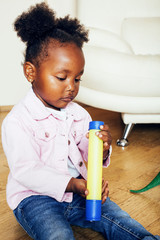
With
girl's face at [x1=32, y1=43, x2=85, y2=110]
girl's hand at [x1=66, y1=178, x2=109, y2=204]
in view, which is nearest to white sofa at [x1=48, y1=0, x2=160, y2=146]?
girl's face at [x1=32, y1=43, x2=85, y2=110]

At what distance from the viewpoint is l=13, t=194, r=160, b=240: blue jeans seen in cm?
71

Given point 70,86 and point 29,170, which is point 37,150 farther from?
point 70,86

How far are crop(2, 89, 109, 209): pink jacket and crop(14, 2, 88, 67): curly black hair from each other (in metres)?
0.12

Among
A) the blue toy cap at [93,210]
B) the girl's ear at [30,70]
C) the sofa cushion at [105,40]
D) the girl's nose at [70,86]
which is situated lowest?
the blue toy cap at [93,210]

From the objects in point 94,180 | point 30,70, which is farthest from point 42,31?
point 94,180

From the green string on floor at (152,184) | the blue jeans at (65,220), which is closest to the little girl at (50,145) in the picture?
the blue jeans at (65,220)

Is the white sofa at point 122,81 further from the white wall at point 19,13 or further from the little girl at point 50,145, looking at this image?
the little girl at point 50,145

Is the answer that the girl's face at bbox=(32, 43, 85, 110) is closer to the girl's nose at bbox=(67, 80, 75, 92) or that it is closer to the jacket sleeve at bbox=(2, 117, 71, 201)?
the girl's nose at bbox=(67, 80, 75, 92)

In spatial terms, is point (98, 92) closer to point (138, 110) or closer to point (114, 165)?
point (138, 110)

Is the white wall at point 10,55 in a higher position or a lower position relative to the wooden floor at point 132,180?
higher

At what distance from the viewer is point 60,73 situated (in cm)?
78

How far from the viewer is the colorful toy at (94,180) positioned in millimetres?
689

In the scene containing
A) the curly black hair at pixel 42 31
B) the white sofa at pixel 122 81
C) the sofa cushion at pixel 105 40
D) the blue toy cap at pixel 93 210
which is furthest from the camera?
the sofa cushion at pixel 105 40

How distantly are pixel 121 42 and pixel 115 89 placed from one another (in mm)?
501
